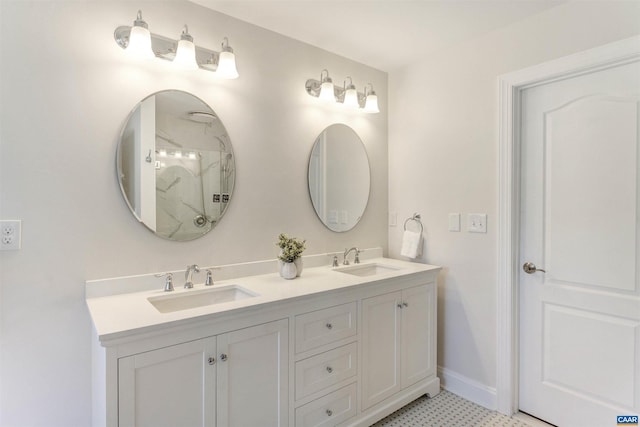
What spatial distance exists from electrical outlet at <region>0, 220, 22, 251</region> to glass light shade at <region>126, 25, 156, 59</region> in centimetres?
90

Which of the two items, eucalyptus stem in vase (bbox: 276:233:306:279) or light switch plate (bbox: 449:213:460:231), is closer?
eucalyptus stem in vase (bbox: 276:233:306:279)

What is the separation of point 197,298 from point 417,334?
54.1 inches

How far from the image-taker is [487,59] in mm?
2180

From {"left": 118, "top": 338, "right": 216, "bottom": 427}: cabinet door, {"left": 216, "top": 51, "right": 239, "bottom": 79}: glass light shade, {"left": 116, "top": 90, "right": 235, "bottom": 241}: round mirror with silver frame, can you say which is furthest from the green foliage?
{"left": 216, "top": 51, "right": 239, "bottom": 79}: glass light shade

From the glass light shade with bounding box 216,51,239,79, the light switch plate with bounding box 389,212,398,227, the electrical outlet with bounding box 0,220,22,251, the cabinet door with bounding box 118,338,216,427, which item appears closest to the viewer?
the cabinet door with bounding box 118,338,216,427

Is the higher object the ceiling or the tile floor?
the ceiling

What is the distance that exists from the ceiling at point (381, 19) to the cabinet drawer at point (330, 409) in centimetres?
206

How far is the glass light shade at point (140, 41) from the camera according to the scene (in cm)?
154

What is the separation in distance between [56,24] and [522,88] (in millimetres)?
2443

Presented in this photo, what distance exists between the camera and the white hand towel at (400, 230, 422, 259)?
251 cm

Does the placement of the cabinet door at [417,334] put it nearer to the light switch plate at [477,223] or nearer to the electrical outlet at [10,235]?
the light switch plate at [477,223]

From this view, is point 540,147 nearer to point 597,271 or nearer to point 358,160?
point 597,271

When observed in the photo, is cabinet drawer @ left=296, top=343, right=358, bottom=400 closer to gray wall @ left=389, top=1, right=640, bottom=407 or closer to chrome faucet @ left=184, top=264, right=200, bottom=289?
chrome faucet @ left=184, top=264, right=200, bottom=289

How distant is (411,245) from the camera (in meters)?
2.53
